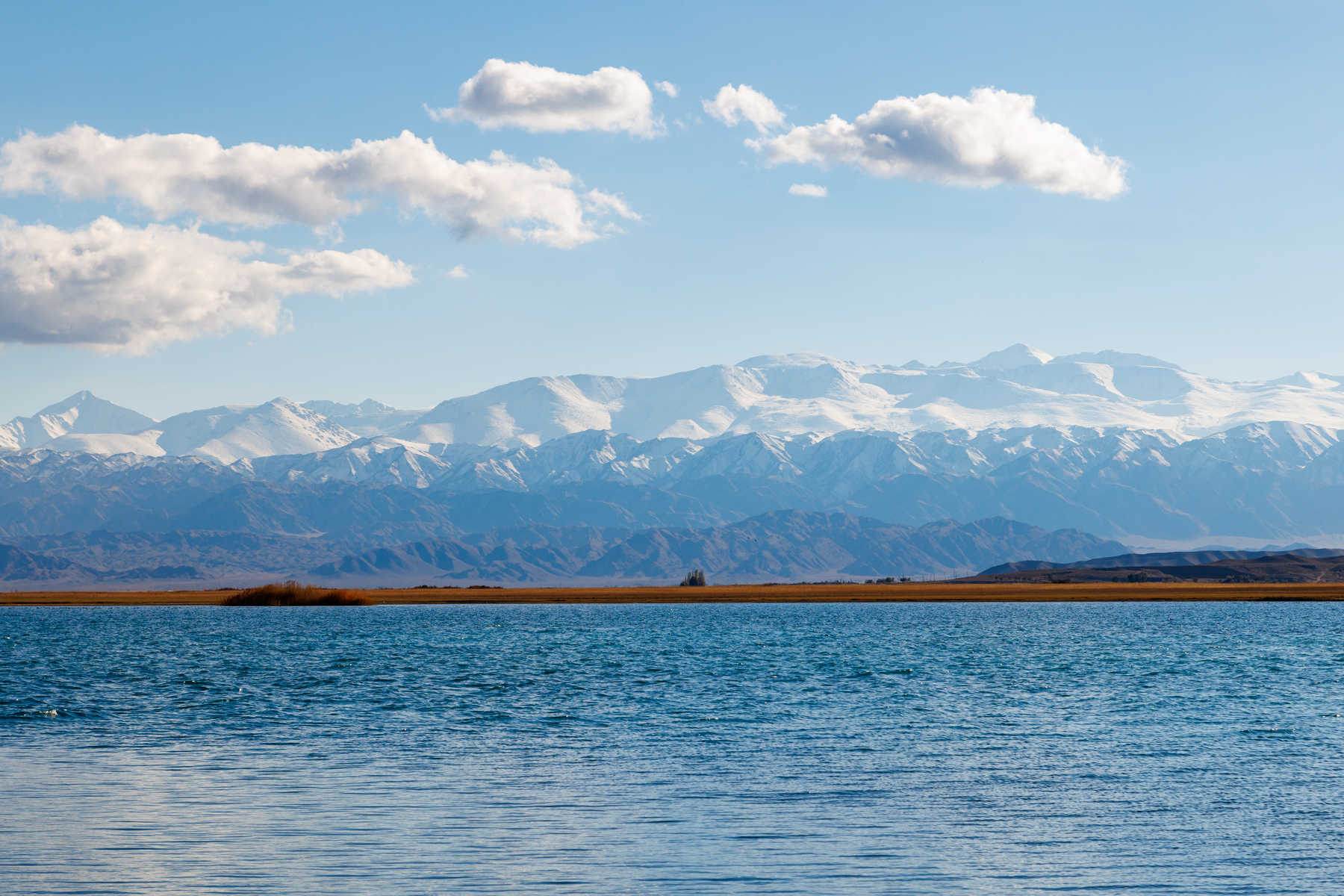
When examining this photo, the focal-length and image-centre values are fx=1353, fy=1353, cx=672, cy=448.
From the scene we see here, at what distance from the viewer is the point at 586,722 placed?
54781 mm

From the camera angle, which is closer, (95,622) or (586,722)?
(586,722)

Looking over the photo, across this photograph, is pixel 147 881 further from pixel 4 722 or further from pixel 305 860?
pixel 4 722

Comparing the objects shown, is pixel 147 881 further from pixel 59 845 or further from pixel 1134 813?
pixel 1134 813

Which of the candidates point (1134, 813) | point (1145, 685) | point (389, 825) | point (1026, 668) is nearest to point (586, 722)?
point (389, 825)

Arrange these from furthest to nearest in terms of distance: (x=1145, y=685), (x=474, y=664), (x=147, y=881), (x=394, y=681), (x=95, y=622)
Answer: (x=95, y=622), (x=474, y=664), (x=394, y=681), (x=1145, y=685), (x=147, y=881)

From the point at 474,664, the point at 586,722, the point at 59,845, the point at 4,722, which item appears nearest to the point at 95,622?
the point at 474,664

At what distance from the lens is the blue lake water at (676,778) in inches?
1130

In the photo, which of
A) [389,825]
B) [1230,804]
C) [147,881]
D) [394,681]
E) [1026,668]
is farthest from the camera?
[1026,668]

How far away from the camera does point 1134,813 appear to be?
3459cm

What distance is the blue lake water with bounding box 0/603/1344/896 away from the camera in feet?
94.2

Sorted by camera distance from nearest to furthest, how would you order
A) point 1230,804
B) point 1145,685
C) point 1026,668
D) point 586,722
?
point 1230,804 → point 586,722 → point 1145,685 → point 1026,668

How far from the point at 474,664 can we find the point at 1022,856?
64.0 meters

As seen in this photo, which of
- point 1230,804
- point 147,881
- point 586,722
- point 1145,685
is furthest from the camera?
point 1145,685

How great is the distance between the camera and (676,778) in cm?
4066
